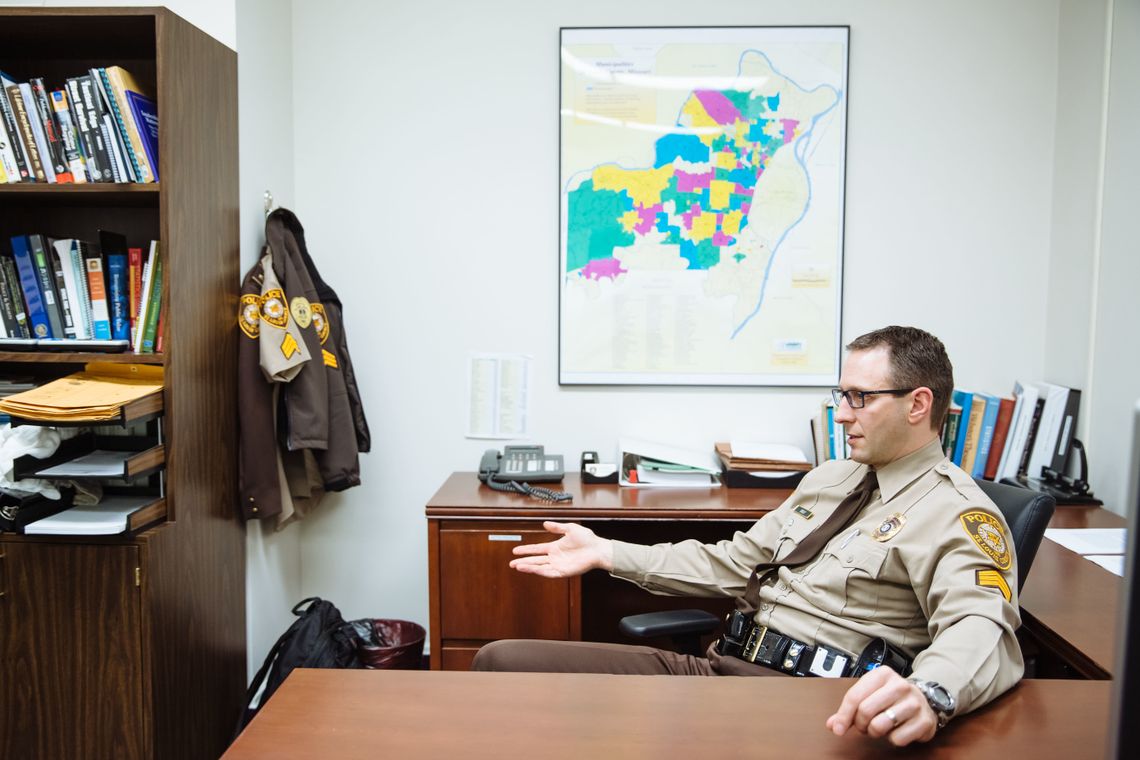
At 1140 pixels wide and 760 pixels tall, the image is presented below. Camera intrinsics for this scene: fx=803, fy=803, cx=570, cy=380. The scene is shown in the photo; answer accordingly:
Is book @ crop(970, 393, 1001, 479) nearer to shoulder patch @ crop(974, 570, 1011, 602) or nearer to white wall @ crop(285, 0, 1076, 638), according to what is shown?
white wall @ crop(285, 0, 1076, 638)

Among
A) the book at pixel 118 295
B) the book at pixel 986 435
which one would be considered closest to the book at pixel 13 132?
the book at pixel 118 295

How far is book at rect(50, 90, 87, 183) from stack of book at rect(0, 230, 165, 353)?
0.61 feet

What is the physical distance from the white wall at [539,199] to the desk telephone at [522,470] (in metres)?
0.20

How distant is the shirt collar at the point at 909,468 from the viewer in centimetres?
175

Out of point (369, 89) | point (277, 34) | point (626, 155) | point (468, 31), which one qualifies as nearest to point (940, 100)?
point (626, 155)

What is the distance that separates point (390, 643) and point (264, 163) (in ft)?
5.81

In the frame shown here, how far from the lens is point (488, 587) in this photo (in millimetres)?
2492

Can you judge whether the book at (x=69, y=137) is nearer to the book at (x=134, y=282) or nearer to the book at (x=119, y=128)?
the book at (x=119, y=128)

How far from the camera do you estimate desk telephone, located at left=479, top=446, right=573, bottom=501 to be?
2.63 m

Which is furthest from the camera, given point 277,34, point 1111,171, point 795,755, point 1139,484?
point 277,34

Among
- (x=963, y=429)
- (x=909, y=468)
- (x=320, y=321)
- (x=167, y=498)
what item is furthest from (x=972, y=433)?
(x=167, y=498)

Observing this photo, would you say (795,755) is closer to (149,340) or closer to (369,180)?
(149,340)

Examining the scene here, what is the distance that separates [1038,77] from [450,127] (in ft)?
7.10

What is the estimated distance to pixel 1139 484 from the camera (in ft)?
2.09
